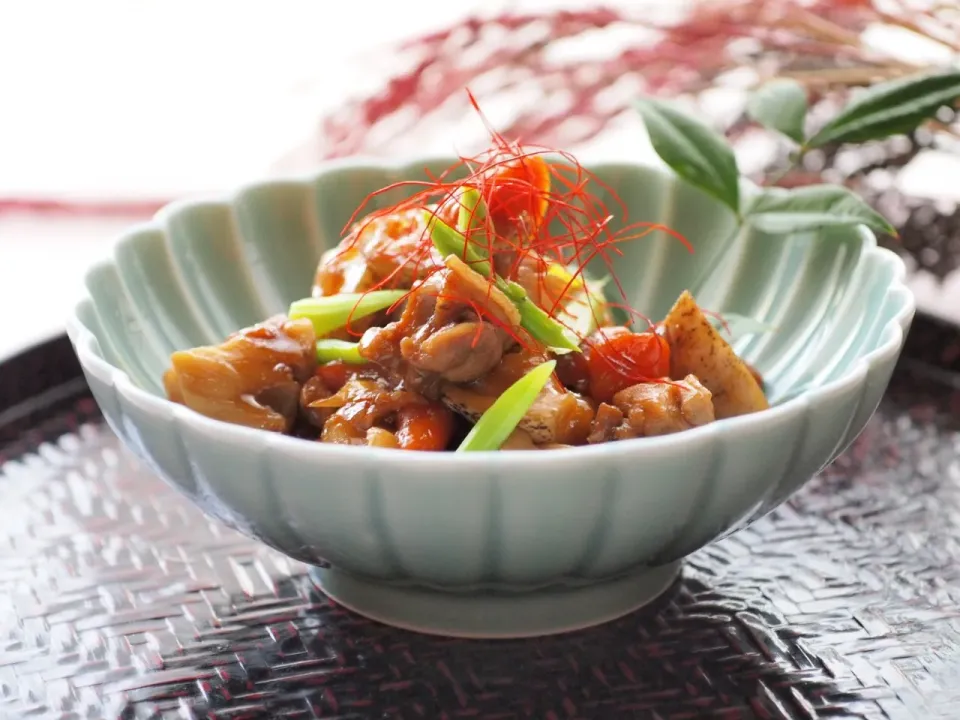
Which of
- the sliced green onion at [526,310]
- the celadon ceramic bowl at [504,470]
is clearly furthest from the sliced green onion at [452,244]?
the celadon ceramic bowl at [504,470]

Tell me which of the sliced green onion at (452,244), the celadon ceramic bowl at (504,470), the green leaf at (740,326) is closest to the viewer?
the celadon ceramic bowl at (504,470)

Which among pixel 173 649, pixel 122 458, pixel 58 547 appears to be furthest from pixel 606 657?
pixel 122 458

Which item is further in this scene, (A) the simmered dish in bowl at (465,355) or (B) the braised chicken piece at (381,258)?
(B) the braised chicken piece at (381,258)

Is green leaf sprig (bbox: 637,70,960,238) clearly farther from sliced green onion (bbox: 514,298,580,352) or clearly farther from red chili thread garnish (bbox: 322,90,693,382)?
sliced green onion (bbox: 514,298,580,352)

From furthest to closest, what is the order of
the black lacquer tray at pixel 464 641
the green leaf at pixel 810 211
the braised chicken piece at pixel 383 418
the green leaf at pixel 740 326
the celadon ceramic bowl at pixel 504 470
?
the green leaf at pixel 740 326 → the green leaf at pixel 810 211 → the braised chicken piece at pixel 383 418 → the black lacquer tray at pixel 464 641 → the celadon ceramic bowl at pixel 504 470

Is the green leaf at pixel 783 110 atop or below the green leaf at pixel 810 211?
atop

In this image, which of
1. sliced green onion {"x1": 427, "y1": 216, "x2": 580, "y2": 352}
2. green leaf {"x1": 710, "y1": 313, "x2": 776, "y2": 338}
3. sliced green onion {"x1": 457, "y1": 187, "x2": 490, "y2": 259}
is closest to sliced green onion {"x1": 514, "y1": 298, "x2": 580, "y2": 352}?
sliced green onion {"x1": 427, "y1": 216, "x2": 580, "y2": 352}

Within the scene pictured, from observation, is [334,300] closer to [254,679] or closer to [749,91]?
[254,679]

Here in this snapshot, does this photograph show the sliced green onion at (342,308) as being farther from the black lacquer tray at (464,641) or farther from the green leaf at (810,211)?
the green leaf at (810,211)
